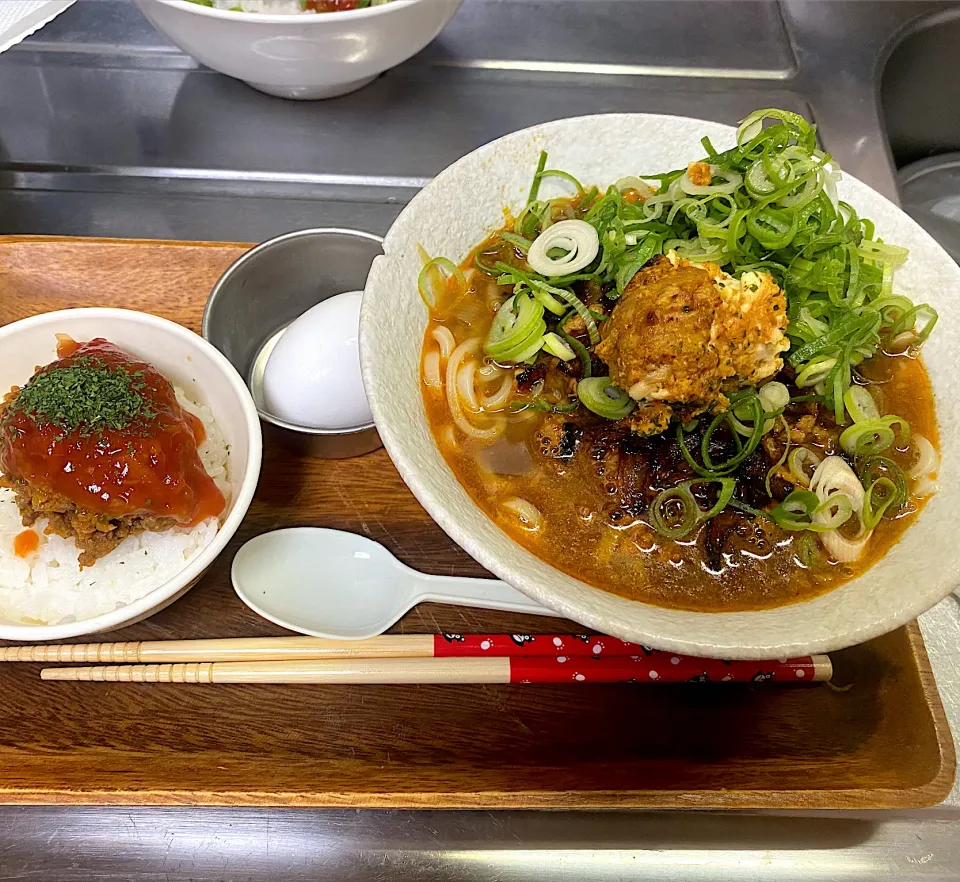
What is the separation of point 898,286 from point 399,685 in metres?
1.55

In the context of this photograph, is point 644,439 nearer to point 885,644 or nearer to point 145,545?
point 885,644

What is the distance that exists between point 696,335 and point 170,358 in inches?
54.2

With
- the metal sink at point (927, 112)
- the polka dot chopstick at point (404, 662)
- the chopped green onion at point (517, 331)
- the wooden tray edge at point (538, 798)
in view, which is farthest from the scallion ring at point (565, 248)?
the metal sink at point (927, 112)

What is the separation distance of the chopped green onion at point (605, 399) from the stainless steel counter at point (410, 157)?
1.06 metres

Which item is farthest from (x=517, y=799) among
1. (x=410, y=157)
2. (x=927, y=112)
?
(x=927, y=112)

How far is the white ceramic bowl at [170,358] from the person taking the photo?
182cm

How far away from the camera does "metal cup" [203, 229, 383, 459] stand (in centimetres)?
197

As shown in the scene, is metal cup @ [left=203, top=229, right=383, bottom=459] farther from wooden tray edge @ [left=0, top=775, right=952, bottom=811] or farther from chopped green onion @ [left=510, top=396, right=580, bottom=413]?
wooden tray edge @ [left=0, top=775, right=952, bottom=811]

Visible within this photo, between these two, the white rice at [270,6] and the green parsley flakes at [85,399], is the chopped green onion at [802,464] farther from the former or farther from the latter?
the white rice at [270,6]

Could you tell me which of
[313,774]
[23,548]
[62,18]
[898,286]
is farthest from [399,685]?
[62,18]

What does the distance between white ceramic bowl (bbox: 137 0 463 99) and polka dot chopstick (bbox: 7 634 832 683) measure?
174 cm

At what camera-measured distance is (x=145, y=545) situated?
185cm

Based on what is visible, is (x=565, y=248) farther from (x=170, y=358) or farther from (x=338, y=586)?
(x=170, y=358)

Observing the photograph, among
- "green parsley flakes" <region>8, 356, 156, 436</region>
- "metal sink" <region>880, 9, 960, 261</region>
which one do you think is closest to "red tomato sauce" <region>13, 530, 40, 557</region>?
"green parsley flakes" <region>8, 356, 156, 436</region>
